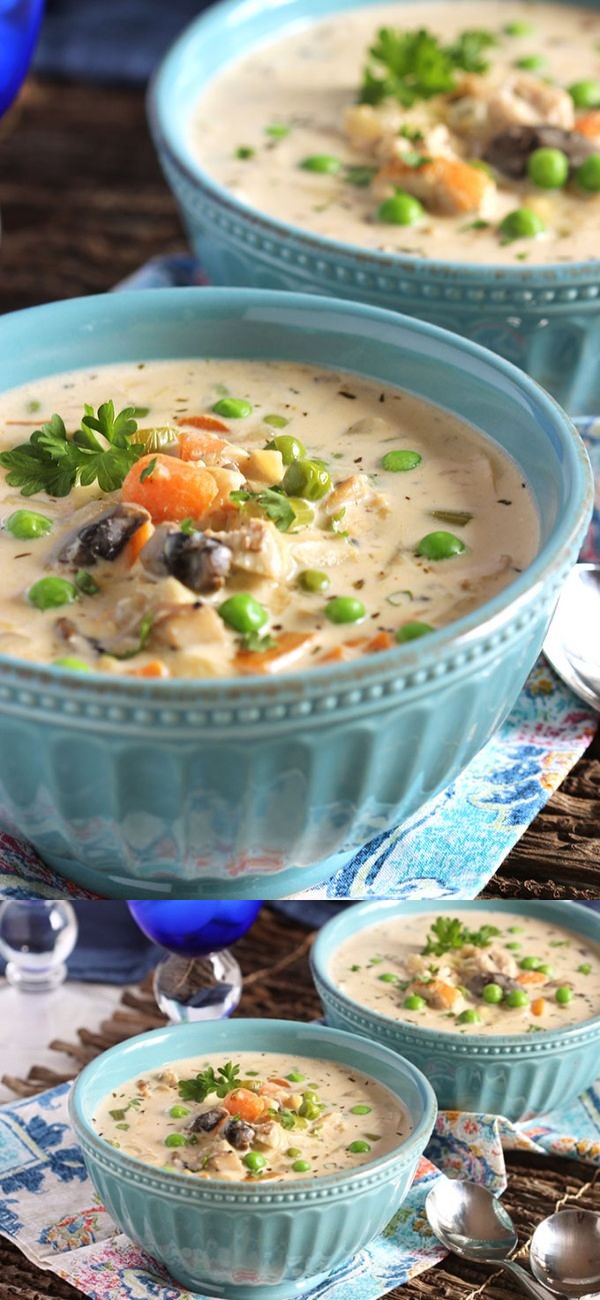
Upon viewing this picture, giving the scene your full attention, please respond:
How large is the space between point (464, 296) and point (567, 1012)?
1.10 meters

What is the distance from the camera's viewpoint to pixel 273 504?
2.13 m


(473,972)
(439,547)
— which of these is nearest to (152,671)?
(439,547)

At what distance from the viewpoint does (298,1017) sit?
323cm

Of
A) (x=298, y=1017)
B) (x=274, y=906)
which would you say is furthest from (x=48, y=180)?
(x=298, y=1017)

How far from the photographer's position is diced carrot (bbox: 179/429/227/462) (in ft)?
7.29

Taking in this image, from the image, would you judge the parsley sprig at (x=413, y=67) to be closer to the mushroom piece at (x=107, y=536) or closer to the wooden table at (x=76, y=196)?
the wooden table at (x=76, y=196)

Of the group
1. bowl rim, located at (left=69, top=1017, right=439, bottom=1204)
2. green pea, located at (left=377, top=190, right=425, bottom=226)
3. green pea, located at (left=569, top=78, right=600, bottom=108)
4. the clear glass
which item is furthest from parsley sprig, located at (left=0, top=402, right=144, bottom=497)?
green pea, located at (left=569, top=78, right=600, bottom=108)

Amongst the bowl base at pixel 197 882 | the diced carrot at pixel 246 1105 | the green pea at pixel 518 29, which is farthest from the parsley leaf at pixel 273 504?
the green pea at pixel 518 29

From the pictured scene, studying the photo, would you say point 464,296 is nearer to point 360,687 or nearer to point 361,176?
point 361,176

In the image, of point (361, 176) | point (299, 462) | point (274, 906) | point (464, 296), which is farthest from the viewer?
point (274, 906)

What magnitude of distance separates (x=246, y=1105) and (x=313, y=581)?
0.78 metres

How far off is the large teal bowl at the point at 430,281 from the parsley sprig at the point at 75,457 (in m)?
0.62

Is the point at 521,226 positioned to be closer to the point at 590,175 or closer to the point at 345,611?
the point at 590,175

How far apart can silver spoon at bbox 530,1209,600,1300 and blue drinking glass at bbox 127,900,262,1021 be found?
62 cm
